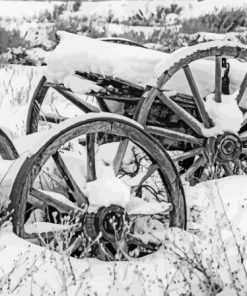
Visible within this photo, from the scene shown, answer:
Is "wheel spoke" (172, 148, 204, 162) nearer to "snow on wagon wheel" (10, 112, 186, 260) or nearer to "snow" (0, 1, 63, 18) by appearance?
"snow on wagon wheel" (10, 112, 186, 260)

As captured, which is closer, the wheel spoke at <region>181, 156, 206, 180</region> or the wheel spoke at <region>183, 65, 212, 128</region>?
the wheel spoke at <region>183, 65, 212, 128</region>

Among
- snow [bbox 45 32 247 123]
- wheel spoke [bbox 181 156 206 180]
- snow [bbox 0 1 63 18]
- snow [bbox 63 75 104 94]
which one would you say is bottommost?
snow [bbox 0 1 63 18]

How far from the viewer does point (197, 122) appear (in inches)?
182

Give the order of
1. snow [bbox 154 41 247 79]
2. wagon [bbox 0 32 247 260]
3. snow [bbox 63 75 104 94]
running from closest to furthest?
wagon [bbox 0 32 247 260]
snow [bbox 154 41 247 79]
snow [bbox 63 75 104 94]

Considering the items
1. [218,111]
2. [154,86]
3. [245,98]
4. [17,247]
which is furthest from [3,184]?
[245,98]

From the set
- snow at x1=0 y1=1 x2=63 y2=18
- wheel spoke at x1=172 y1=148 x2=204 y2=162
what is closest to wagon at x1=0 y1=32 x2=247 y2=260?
wheel spoke at x1=172 y1=148 x2=204 y2=162

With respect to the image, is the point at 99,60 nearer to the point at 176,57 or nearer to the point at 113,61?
the point at 113,61

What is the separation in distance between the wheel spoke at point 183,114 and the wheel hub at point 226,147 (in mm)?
126

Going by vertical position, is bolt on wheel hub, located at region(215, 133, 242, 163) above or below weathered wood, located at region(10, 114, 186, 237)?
below

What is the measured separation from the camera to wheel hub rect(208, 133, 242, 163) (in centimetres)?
464

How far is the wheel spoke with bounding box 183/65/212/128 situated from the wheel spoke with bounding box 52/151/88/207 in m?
1.23

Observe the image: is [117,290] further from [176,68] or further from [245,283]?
[176,68]

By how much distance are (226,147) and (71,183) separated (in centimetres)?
141

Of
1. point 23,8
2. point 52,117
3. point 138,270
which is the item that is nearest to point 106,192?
point 138,270
